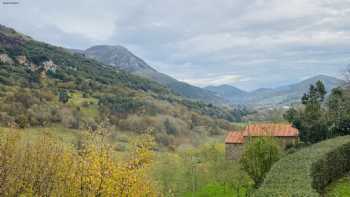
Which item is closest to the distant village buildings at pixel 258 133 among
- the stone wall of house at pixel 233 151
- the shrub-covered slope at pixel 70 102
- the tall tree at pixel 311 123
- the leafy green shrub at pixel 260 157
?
the stone wall of house at pixel 233 151

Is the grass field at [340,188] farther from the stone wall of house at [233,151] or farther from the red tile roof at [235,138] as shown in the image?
the stone wall of house at [233,151]

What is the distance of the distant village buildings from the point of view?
54531mm

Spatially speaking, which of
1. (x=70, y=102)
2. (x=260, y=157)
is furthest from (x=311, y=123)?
(x=70, y=102)

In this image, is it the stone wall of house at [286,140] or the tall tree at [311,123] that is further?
the stone wall of house at [286,140]

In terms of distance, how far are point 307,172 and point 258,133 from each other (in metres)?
30.6

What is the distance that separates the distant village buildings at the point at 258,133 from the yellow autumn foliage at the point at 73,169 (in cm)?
3702

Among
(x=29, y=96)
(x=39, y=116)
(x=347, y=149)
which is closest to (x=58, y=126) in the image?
(x=39, y=116)

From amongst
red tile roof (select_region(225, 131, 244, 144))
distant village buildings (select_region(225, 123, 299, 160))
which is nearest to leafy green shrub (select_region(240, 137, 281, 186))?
distant village buildings (select_region(225, 123, 299, 160))

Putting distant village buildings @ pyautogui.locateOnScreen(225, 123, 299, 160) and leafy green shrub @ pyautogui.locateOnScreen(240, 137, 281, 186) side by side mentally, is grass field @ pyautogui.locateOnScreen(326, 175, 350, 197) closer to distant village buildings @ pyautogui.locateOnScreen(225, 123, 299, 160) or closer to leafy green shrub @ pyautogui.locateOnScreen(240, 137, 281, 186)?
leafy green shrub @ pyautogui.locateOnScreen(240, 137, 281, 186)

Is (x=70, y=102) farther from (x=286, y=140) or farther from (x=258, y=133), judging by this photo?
(x=258, y=133)

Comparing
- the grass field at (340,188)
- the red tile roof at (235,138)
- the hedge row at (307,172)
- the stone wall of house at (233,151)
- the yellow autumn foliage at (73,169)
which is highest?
the yellow autumn foliage at (73,169)

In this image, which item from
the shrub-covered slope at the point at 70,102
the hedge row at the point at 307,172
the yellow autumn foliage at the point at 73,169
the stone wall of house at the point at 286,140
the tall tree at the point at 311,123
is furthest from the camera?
the shrub-covered slope at the point at 70,102

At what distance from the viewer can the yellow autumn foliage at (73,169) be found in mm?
14164

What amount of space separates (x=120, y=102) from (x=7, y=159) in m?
115
